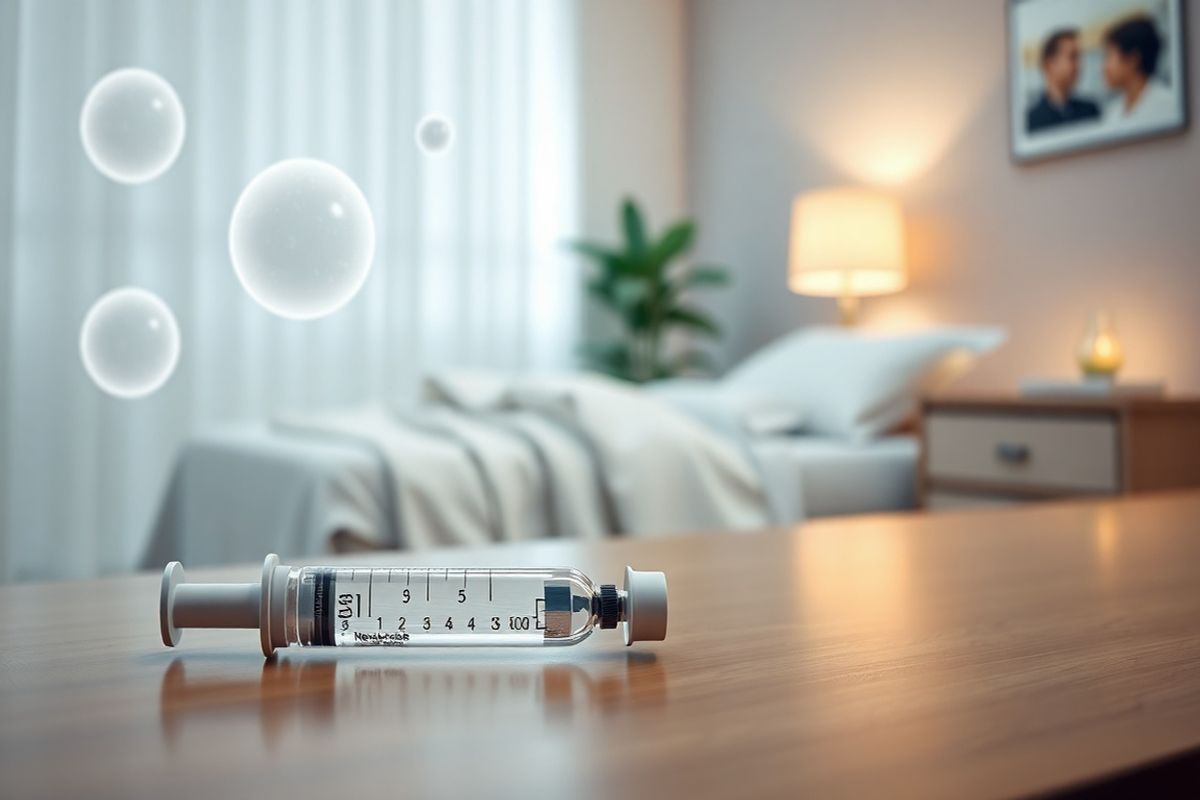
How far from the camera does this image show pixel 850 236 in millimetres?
3469

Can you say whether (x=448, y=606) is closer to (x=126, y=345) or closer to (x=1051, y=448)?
(x=126, y=345)

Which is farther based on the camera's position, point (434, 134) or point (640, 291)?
point (640, 291)

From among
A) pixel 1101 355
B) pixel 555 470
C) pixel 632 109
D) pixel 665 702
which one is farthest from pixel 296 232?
pixel 632 109

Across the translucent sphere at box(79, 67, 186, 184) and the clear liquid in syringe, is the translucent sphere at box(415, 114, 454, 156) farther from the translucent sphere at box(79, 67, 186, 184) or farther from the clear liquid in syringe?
the clear liquid in syringe

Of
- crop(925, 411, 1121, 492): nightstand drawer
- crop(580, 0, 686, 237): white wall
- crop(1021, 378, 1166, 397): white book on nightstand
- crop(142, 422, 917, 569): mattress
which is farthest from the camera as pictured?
crop(580, 0, 686, 237): white wall

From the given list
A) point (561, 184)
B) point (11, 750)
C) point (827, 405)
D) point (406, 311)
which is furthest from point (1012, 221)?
point (11, 750)

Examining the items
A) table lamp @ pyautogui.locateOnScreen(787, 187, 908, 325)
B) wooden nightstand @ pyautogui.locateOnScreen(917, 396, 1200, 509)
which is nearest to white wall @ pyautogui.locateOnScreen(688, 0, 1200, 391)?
table lamp @ pyautogui.locateOnScreen(787, 187, 908, 325)

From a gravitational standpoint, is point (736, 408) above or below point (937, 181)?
below

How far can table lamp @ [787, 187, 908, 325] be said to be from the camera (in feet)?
11.4

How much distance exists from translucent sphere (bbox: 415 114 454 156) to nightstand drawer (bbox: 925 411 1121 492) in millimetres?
2195

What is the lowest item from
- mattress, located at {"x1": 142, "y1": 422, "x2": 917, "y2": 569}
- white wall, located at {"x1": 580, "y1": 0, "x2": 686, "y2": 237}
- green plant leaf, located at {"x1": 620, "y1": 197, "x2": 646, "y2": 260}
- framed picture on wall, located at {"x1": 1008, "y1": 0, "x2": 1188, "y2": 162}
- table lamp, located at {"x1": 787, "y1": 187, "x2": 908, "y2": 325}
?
mattress, located at {"x1": 142, "y1": 422, "x2": 917, "y2": 569}

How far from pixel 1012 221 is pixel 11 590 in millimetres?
3264

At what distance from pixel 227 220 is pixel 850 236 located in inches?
82.6

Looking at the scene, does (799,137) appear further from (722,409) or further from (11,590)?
(11,590)
